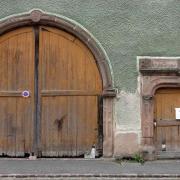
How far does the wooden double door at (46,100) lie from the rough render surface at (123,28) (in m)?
0.51

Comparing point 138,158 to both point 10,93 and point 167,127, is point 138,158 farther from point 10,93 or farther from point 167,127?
point 10,93

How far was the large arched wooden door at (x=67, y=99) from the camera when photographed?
11.5 metres

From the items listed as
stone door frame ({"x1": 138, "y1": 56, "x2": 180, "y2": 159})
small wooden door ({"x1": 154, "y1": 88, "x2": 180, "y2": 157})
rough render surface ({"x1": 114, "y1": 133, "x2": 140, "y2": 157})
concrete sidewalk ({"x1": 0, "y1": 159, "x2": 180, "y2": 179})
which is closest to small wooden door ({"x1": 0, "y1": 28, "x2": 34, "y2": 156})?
concrete sidewalk ({"x1": 0, "y1": 159, "x2": 180, "y2": 179})

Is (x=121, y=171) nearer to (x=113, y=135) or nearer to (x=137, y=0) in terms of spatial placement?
(x=113, y=135)

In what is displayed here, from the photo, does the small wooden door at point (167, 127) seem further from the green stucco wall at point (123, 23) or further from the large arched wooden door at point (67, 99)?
the large arched wooden door at point (67, 99)

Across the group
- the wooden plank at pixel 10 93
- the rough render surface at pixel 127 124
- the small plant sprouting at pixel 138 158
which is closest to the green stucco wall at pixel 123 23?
the rough render surface at pixel 127 124

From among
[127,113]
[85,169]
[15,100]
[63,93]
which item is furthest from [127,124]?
[15,100]

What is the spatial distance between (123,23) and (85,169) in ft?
11.6

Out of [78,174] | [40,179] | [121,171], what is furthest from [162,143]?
[40,179]

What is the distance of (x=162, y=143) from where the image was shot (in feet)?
37.7

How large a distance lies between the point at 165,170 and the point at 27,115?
3453 millimetres

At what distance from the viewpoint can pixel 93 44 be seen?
11336mm

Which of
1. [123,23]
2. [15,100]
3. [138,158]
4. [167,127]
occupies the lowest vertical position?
[138,158]

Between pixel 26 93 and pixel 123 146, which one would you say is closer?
pixel 123 146
